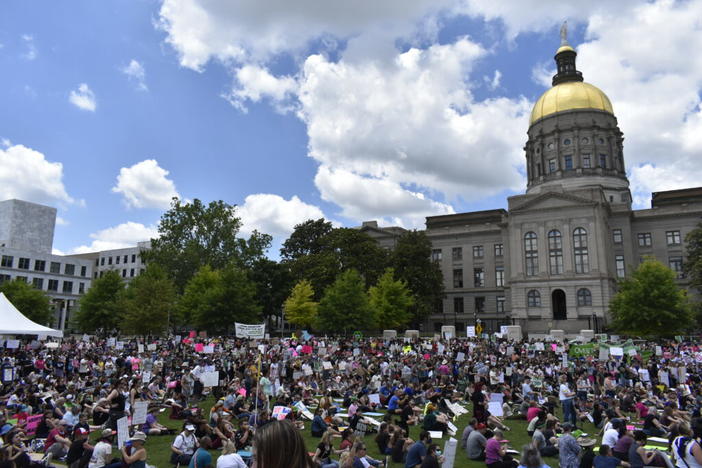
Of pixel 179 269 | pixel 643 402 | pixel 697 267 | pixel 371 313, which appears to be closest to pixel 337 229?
pixel 371 313

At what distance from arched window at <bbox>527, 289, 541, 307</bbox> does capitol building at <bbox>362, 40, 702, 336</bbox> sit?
122 mm

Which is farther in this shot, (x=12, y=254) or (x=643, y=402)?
(x=12, y=254)

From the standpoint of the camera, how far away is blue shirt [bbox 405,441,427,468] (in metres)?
11.6

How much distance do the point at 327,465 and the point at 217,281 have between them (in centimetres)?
5034

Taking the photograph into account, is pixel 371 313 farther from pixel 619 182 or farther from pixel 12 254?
pixel 12 254

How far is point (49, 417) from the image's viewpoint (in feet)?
48.6

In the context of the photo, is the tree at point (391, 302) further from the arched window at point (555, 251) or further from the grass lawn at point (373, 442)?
the grass lawn at point (373, 442)

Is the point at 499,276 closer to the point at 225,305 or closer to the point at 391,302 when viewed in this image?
the point at 391,302

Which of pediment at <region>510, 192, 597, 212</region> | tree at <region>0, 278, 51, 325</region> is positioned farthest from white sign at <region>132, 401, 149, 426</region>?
pediment at <region>510, 192, 597, 212</region>

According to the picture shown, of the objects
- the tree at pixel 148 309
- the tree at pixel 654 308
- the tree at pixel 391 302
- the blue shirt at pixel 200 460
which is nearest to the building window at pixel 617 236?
Result: the tree at pixel 654 308

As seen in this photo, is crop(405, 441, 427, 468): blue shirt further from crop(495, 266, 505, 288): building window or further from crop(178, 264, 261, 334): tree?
crop(495, 266, 505, 288): building window

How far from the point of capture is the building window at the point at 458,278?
261ft

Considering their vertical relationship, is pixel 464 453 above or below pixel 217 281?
below

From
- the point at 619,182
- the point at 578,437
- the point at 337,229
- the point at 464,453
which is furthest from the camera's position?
the point at 619,182
